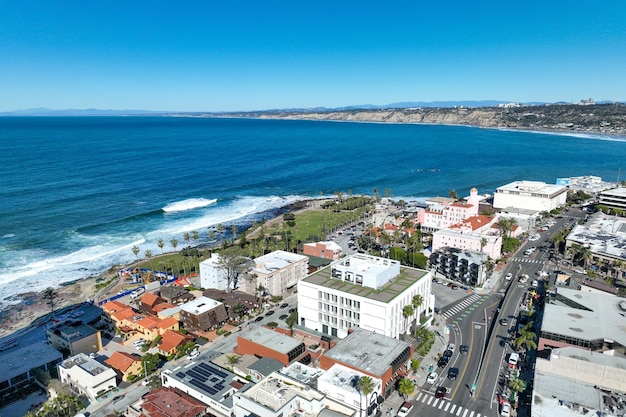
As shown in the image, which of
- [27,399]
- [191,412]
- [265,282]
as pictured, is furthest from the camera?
[265,282]

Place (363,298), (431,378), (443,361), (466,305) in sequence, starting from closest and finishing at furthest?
(431,378)
(443,361)
(363,298)
(466,305)

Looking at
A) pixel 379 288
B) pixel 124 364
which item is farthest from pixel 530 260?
pixel 124 364

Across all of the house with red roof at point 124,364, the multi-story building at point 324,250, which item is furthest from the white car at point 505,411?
the multi-story building at point 324,250

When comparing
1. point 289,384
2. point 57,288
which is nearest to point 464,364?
point 289,384

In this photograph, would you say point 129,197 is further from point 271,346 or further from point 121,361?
point 271,346

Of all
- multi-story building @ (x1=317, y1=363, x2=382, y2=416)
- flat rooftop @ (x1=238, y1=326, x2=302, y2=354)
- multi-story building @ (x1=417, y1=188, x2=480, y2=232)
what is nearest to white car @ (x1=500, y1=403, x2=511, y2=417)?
multi-story building @ (x1=317, y1=363, x2=382, y2=416)

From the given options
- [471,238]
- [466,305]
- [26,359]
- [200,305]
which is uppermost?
[471,238]

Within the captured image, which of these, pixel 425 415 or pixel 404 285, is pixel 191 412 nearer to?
pixel 425 415
